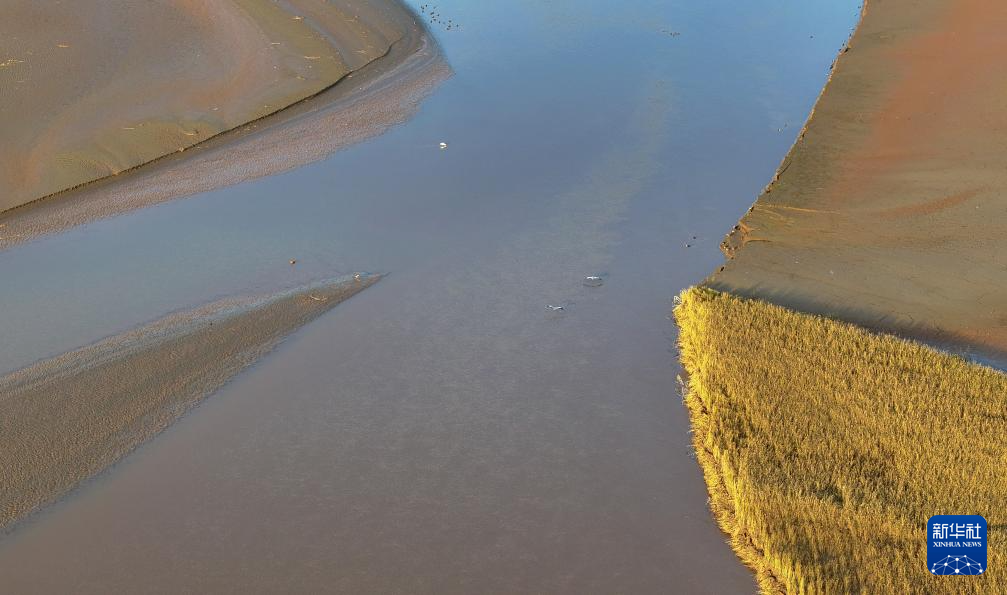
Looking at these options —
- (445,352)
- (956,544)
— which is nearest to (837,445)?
(956,544)

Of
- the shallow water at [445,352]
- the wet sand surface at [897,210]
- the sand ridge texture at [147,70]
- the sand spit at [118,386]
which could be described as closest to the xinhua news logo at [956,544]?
the shallow water at [445,352]

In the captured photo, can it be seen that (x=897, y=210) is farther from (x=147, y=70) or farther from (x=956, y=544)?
(x=147, y=70)

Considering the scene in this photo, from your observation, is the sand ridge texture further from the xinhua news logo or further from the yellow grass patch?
the xinhua news logo

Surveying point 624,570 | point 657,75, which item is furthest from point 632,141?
point 624,570

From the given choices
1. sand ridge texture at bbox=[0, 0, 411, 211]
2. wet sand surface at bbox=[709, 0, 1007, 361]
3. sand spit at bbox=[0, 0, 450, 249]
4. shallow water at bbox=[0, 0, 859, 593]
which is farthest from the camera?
sand ridge texture at bbox=[0, 0, 411, 211]

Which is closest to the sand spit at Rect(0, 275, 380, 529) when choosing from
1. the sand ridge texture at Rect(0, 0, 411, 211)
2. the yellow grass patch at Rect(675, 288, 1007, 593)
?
the sand ridge texture at Rect(0, 0, 411, 211)
